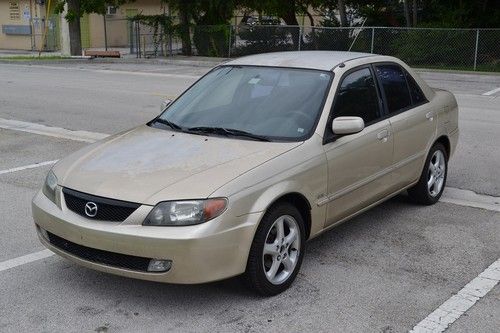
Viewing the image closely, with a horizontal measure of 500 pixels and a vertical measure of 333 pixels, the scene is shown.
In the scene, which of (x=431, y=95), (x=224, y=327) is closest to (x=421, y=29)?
(x=431, y=95)

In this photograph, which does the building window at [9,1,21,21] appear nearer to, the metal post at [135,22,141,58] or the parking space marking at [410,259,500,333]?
the metal post at [135,22,141,58]

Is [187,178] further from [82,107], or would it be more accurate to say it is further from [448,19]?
[448,19]

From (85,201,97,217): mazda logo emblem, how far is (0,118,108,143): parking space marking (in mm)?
6173

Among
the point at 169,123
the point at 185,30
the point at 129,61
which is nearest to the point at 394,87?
the point at 169,123

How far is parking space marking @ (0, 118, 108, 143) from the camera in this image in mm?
10621

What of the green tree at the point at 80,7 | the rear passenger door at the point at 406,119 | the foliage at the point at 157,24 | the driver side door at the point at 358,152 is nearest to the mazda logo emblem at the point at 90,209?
the driver side door at the point at 358,152

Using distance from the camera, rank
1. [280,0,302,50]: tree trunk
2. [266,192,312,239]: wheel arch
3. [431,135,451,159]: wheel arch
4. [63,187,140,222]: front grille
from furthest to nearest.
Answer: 1. [280,0,302,50]: tree trunk
2. [431,135,451,159]: wheel arch
3. [266,192,312,239]: wheel arch
4. [63,187,140,222]: front grille

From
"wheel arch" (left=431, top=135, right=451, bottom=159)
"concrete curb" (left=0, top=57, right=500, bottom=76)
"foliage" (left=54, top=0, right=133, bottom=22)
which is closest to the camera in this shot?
"wheel arch" (left=431, top=135, right=451, bottom=159)

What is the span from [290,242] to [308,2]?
83.8 ft

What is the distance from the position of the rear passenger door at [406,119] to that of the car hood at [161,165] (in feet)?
4.77

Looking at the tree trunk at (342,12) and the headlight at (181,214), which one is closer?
the headlight at (181,214)

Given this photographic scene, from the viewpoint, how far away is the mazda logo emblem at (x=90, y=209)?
4.25 meters

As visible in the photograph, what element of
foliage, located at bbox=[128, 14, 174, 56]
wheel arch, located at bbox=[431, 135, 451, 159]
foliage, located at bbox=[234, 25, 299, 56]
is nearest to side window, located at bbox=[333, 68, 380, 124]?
wheel arch, located at bbox=[431, 135, 451, 159]

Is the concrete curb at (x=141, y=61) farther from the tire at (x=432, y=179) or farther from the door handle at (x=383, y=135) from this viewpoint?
the door handle at (x=383, y=135)
